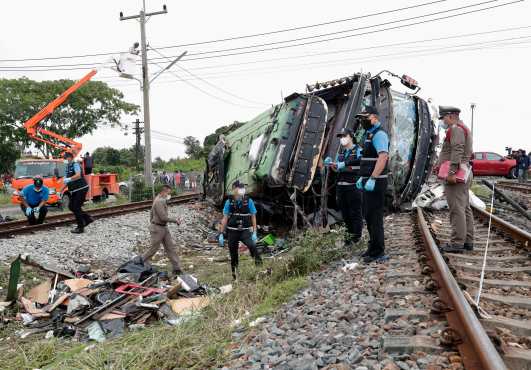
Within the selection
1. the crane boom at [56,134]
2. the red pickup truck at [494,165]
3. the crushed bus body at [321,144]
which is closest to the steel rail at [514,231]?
the crushed bus body at [321,144]

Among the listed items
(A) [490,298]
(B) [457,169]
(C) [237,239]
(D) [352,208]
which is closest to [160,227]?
(C) [237,239]

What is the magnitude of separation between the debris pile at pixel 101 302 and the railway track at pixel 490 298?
2.38m

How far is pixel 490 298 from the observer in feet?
10.8

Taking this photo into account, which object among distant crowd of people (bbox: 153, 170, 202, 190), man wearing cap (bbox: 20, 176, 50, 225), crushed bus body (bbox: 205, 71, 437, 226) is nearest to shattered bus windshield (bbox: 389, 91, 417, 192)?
crushed bus body (bbox: 205, 71, 437, 226)

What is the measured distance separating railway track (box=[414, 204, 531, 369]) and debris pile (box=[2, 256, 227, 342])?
2376 millimetres

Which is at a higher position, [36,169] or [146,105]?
[146,105]

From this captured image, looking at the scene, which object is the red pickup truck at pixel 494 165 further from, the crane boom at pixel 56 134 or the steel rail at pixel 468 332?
the steel rail at pixel 468 332

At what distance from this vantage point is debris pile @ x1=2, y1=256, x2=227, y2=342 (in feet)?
15.8

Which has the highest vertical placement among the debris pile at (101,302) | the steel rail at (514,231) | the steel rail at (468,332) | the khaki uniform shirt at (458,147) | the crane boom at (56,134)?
the crane boom at (56,134)

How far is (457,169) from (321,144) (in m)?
3.94

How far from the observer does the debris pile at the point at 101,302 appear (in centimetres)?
482

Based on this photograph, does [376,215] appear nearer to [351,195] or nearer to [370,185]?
[370,185]

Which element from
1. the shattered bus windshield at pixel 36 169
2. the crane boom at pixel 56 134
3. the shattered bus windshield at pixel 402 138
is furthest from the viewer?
the crane boom at pixel 56 134

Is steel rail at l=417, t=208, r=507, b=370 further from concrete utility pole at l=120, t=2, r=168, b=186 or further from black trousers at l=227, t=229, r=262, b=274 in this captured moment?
concrete utility pole at l=120, t=2, r=168, b=186
